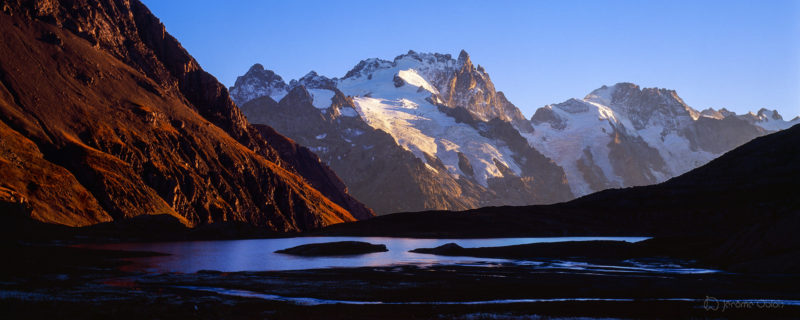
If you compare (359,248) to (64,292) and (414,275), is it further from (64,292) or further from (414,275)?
(64,292)

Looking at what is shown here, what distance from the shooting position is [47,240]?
11775cm

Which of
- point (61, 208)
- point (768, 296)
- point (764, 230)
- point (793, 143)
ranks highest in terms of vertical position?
point (793, 143)

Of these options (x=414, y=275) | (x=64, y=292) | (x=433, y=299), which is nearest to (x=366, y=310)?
(x=433, y=299)

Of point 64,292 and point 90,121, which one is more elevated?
point 90,121

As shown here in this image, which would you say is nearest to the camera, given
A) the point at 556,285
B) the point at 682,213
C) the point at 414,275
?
the point at 556,285

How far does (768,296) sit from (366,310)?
3436 centimetres

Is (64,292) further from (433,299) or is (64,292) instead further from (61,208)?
(61,208)

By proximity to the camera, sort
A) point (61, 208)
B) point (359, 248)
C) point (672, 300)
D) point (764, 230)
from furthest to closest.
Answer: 1. point (61, 208)
2. point (359, 248)
3. point (764, 230)
4. point (672, 300)

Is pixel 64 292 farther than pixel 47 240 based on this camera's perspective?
No

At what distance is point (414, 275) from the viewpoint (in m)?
84.4

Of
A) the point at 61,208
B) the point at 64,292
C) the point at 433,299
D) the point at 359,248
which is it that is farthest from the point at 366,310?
the point at 61,208

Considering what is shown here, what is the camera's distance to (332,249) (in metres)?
131

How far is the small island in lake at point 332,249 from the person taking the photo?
126m

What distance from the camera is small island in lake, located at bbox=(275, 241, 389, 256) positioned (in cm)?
12612
